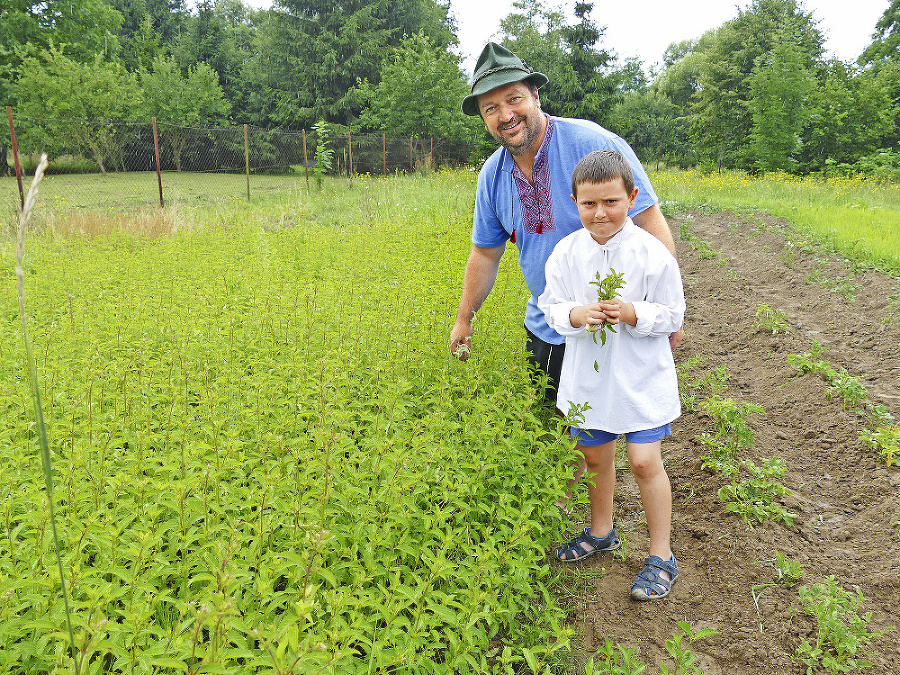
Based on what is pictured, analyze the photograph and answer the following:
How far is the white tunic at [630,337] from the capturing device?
8.01 ft

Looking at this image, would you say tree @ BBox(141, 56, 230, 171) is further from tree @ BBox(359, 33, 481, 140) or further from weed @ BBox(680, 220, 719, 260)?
weed @ BBox(680, 220, 719, 260)

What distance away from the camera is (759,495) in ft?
10.7

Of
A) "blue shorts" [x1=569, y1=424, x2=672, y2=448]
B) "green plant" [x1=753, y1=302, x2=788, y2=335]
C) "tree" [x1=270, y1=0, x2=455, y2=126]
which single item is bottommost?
"green plant" [x1=753, y1=302, x2=788, y2=335]

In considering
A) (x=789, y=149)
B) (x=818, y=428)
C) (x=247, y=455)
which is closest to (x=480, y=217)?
(x=247, y=455)

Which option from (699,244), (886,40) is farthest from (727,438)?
(886,40)

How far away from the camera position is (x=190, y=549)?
2.20 m

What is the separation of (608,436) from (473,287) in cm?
115

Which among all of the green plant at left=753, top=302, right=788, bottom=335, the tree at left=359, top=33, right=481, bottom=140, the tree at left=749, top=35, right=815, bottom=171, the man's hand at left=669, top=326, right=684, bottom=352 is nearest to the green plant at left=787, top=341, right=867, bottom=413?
the green plant at left=753, top=302, right=788, bottom=335

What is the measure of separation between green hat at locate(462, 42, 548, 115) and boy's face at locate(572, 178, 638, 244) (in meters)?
0.77

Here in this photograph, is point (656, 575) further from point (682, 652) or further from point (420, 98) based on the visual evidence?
point (420, 98)

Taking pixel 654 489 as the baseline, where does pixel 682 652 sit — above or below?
below

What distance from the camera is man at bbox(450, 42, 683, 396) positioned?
9.50ft

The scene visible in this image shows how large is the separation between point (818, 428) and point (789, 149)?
25319 mm

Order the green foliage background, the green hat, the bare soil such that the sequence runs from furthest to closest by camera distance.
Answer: the green hat → the bare soil → the green foliage background
